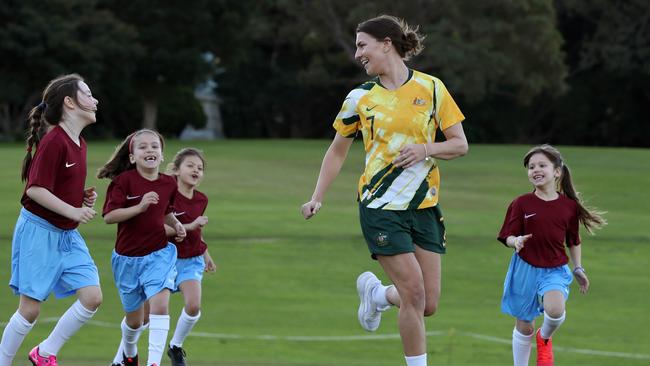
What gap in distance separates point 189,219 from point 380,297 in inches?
61.5

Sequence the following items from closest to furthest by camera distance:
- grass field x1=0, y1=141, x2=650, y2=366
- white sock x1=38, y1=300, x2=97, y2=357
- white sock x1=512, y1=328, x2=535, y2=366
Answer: white sock x1=38, y1=300, x2=97, y2=357 < white sock x1=512, y1=328, x2=535, y2=366 < grass field x1=0, y1=141, x2=650, y2=366

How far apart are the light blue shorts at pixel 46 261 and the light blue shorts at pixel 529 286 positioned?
101 inches

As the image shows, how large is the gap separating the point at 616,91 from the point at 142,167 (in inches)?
1896

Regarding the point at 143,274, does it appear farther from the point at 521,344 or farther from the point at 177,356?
the point at 521,344

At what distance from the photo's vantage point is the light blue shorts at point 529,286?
23.4 ft

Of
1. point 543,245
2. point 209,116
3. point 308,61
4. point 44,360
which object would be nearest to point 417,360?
point 543,245

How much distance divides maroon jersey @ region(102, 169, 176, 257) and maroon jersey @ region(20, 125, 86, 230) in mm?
522

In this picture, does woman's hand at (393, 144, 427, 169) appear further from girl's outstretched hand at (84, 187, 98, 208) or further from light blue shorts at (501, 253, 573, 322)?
girl's outstretched hand at (84, 187, 98, 208)

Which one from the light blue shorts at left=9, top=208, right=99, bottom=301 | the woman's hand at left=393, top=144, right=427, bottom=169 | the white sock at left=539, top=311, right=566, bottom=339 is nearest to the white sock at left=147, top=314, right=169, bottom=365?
the light blue shorts at left=9, top=208, right=99, bottom=301

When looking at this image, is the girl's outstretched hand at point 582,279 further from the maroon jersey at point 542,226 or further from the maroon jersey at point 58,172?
the maroon jersey at point 58,172

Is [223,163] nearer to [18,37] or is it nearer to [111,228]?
[111,228]

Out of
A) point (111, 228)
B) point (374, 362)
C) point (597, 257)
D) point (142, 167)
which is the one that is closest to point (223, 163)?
point (111, 228)

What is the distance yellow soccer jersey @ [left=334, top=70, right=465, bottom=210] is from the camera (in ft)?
20.3

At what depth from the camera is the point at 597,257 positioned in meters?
16.3
